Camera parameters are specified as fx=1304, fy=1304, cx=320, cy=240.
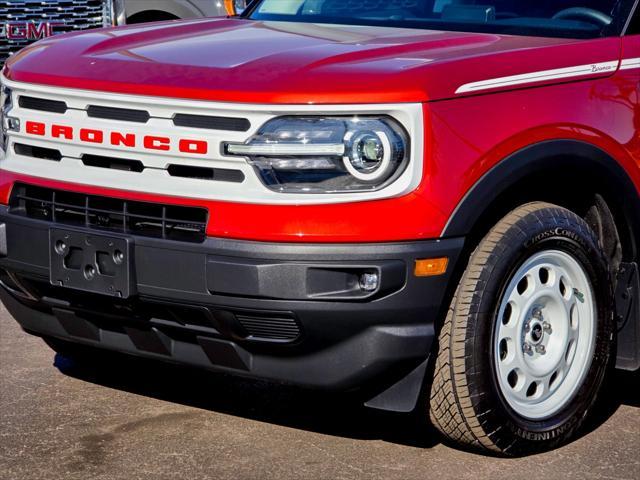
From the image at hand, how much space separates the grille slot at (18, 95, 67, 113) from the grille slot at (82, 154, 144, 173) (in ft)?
0.60

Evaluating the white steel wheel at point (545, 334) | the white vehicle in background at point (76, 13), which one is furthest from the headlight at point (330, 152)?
the white vehicle in background at point (76, 13)

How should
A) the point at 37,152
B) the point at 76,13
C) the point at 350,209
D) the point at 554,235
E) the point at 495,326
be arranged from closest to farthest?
the point at 350,209
the point at 495,326
the point at 554,235
the point at 37,152
the point at 76,13

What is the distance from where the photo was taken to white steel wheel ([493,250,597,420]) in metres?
3.99

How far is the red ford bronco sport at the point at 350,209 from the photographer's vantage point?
141 inches

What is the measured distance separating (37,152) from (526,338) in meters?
1.64

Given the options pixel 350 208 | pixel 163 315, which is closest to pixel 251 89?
pixel 350 208

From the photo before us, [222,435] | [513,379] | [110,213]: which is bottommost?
[222,435]

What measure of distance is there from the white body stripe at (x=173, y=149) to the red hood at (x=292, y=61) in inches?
1.2

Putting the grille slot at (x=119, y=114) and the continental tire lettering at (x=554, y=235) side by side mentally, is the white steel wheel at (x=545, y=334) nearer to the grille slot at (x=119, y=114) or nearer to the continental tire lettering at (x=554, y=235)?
the continental tire lettering at (x=554, y=235)

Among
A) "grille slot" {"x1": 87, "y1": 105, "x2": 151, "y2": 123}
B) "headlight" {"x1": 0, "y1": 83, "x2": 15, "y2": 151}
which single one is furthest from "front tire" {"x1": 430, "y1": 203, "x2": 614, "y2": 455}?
"headlight" {"x1": 0, "y1": 83, "x2": 15, "y2": 151}

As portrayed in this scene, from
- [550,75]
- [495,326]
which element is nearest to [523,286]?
[495,326]

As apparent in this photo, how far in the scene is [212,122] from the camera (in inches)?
144

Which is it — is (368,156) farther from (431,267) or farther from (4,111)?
(4,111)

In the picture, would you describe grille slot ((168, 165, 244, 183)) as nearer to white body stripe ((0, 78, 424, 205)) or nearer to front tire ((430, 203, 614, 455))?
white body stripe ((0, 78, 424, 205))
